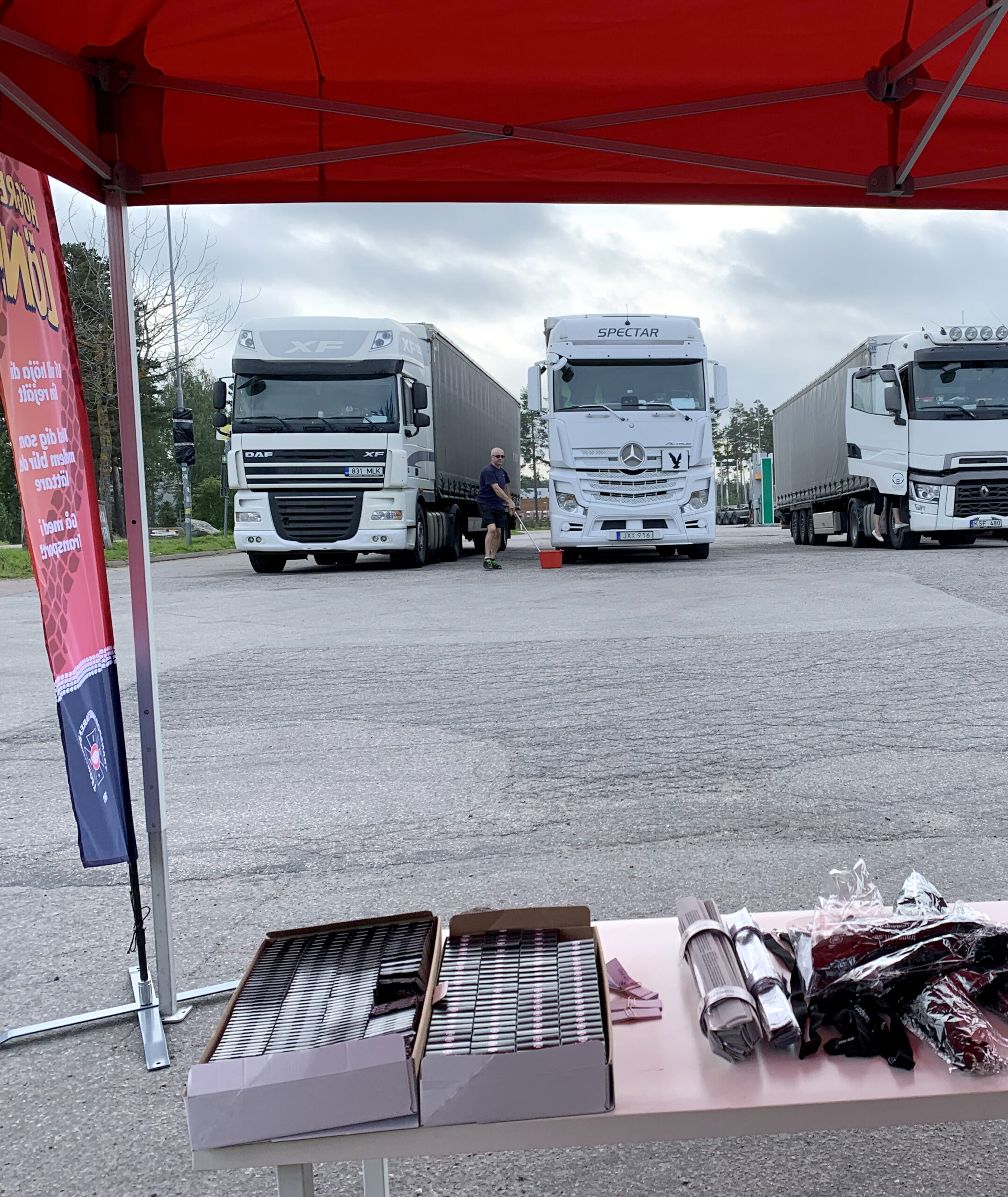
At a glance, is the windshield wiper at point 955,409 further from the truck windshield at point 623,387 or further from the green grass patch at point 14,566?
the green grass patch at point 14,566

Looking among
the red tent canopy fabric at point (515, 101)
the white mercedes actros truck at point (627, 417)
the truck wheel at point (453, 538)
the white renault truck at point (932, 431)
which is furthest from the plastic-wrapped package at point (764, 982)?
the truck wheel at point (453, 538)

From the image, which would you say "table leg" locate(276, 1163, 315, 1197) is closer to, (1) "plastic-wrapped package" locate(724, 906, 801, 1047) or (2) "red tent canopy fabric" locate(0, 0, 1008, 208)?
(1) "plastic-wrapped package" locate(724, 906, 801, 1047)

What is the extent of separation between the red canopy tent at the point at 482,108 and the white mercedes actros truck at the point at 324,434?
14.2 meters

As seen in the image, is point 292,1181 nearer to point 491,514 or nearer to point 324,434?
point 324,434

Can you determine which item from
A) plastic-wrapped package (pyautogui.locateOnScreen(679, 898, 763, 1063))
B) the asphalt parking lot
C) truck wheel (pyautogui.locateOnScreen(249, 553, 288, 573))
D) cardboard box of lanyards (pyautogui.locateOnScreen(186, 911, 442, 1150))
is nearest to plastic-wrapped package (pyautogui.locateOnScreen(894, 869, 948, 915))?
plastic-wrapped package (pyautogui.locateOnScreen(679, 898, 763, 1063))

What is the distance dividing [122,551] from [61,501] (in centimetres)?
2796

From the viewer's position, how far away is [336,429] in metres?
17.2

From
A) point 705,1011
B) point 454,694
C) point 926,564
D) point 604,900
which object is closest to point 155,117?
point 705,1011

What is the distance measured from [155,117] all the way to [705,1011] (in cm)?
262

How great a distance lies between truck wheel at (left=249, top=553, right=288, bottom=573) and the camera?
1936 centimetres

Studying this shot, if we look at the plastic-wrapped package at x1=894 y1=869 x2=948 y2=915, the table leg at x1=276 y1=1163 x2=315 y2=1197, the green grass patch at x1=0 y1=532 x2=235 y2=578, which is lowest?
the green grass patch at x1=0 y1=532 x2=235 y2=578

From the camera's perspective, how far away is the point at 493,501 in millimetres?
19297

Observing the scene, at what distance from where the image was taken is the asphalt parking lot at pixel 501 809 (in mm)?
2492

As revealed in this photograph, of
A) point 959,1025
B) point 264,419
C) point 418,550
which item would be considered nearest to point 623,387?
point 418,550
